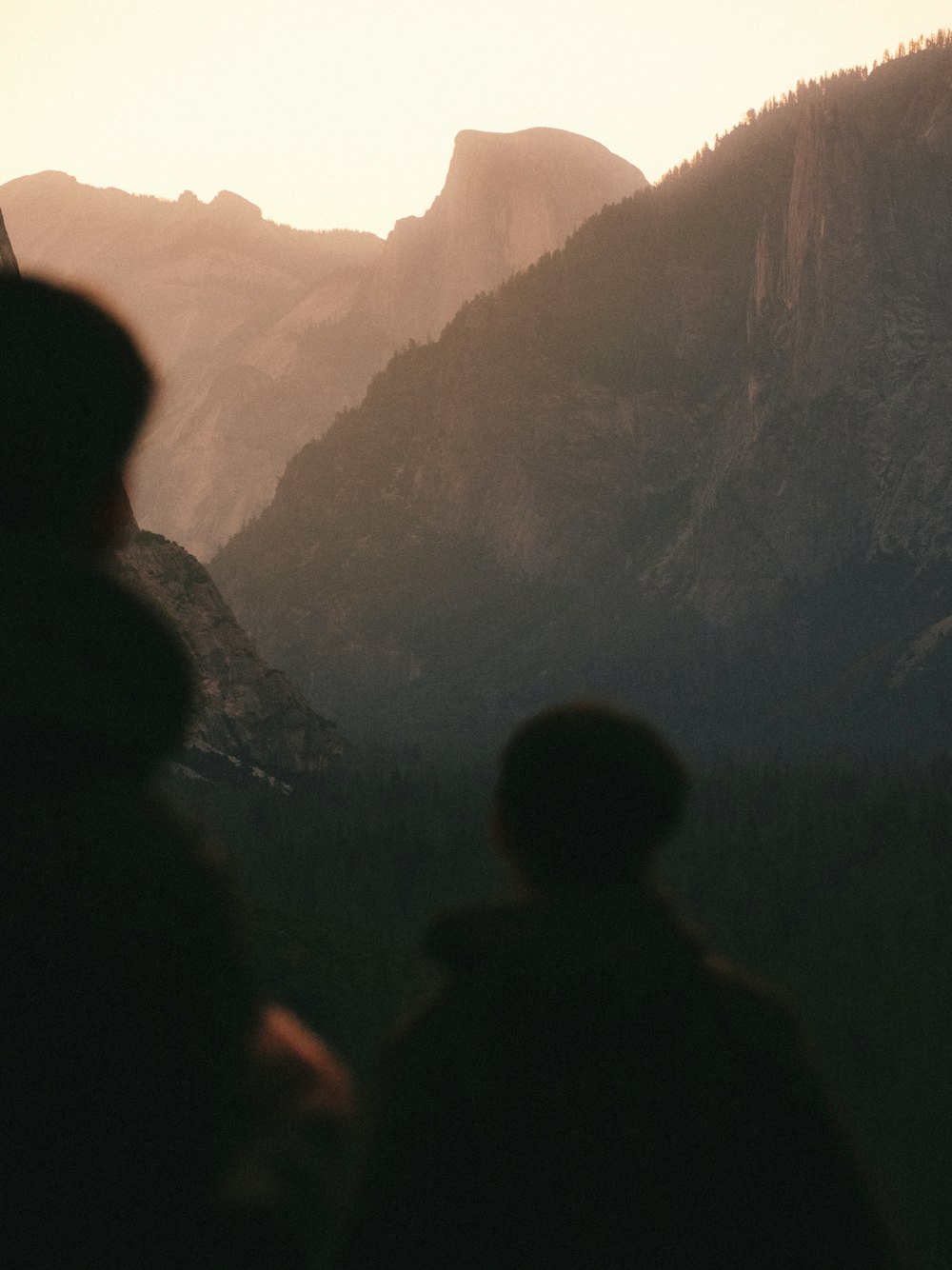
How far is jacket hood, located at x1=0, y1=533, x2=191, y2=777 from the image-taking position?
109 inches

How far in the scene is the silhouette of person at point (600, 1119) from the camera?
326 centimetres

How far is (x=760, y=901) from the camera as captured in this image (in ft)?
188

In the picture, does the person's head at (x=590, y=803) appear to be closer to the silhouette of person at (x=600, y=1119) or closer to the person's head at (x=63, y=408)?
the silhouette of person at (x=600, y=1119)

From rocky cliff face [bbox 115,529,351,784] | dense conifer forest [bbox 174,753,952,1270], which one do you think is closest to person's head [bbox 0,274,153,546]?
dense conifer forest [bbox 174,753,952,1270]

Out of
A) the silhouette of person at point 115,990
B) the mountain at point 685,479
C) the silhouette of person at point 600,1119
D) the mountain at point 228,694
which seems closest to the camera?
the silhouette of person at point 115,990

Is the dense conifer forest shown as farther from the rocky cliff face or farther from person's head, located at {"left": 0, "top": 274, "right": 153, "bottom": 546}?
person's head, located at {"left": 0, "top": 274, "right": 153, "bottom": 546}

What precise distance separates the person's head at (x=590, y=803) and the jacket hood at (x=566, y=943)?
0.35 ft

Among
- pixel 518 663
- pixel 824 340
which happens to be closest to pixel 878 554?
pixel 824 340

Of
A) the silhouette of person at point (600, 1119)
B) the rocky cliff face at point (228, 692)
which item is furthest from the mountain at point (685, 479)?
the silhouette of person at point (600, 1119)

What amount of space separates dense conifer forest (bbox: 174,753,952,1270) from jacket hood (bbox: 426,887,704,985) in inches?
682

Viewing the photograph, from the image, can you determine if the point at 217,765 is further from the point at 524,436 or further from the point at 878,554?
the point at 524,436

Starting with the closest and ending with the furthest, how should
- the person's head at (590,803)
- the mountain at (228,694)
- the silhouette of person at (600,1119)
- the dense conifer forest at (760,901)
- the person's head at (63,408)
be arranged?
the person's head at (63,408) → the silhouette of person at (600,1119) → the person's head at (590,803) → the dense conifer forest at (760,901) → the mountain at (228,694)

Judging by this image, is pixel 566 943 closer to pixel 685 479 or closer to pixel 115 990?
pixel 115 990

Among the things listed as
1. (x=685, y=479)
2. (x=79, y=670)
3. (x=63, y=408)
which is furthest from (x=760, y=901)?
(x=685, y=479)
